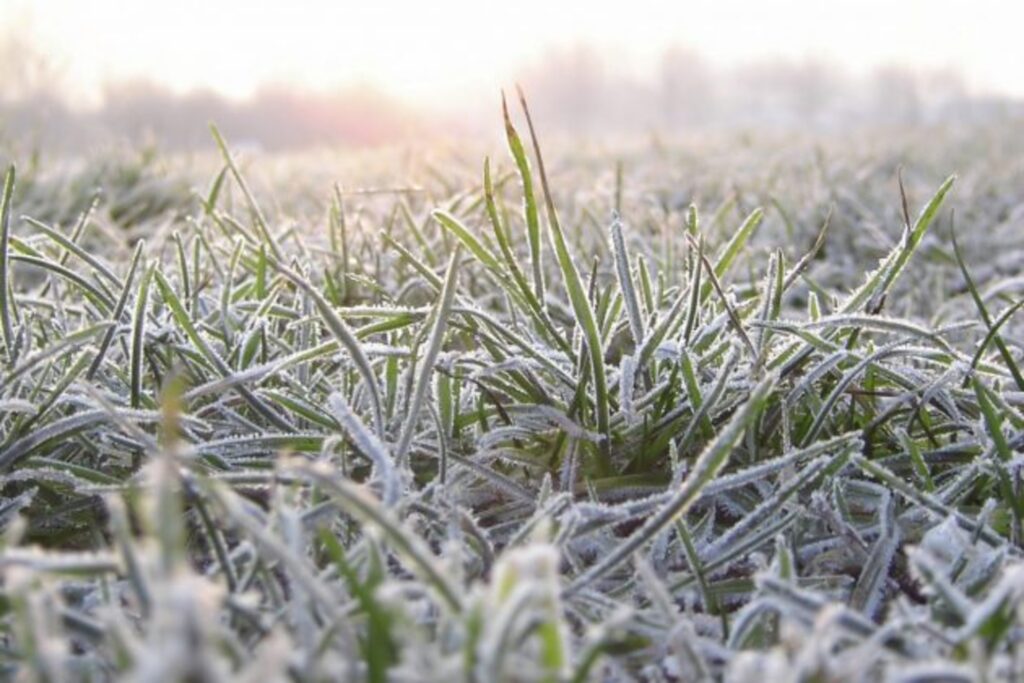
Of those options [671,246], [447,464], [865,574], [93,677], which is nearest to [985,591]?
Result: [865,574]

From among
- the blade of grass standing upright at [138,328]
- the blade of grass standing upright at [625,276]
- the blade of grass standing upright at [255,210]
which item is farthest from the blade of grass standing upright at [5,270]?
the blade of grass standing upright at [625,276]

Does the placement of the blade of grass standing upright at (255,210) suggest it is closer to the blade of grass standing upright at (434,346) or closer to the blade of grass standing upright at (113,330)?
Answer: the blade of grass standing upright at (113,330)

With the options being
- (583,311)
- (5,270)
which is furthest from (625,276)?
(5,270)

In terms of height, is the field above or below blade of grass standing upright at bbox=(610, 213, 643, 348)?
below

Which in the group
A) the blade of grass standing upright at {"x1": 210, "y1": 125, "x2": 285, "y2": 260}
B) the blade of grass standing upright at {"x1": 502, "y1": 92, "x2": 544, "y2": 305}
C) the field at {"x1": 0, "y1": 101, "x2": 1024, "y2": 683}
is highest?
the blade of grass standing upright at {"x1": 502, "y1": 92, "x2": 544, "y2": 305}

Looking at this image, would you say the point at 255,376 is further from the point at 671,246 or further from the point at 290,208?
the point at 290,208

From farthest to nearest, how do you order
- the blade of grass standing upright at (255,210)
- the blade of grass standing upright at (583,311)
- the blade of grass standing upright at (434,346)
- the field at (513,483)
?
the blade of grass standing upright at (255,210)
the blade of grass standing upright at (583,311)
the blade of grass standing upright at (434,346)
the field at (513,483)

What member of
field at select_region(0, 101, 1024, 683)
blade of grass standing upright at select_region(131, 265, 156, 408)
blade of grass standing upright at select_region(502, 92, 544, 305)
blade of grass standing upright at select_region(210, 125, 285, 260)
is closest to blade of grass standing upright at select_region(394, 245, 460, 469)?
field at select_region(0, 101, 1024, 683)

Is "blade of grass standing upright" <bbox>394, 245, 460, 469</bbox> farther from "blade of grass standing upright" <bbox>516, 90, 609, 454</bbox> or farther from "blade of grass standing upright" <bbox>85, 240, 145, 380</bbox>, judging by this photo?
"blade of grass standing upright" <bbox>85, 240, 145, 380</bbox>

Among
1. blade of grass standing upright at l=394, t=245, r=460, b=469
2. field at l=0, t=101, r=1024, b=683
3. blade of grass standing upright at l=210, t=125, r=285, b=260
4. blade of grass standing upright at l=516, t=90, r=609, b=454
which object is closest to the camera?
field at l=0, t=101, r=1024, b=683
